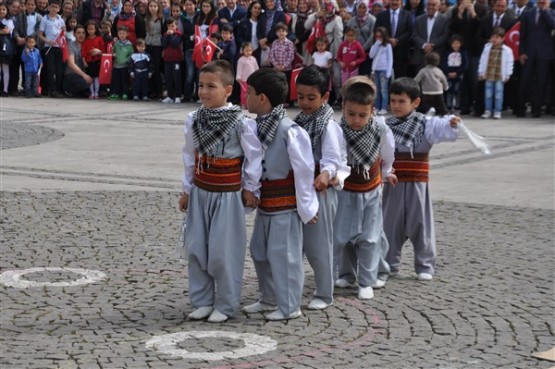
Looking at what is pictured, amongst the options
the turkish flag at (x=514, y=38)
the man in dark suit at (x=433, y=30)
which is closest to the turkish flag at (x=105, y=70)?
the man in dark suit at (x=433, y=30)

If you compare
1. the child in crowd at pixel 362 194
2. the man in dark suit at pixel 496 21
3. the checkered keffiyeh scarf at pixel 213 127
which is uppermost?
the man in dark suit at pixel 496 21

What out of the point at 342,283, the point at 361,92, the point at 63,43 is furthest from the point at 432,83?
the point at 361,92

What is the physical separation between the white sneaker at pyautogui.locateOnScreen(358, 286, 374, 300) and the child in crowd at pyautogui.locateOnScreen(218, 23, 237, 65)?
14490 mm

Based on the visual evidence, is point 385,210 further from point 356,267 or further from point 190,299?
point 190,299

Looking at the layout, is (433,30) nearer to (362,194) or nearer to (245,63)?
(245,63)

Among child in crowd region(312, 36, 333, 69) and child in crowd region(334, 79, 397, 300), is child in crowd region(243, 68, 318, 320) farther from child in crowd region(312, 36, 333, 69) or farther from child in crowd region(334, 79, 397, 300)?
child in crowd region(312, 36, 333, 69)

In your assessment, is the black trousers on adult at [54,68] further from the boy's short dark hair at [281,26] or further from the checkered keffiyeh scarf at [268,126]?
the checkered keffiyeh scarf at [268,126]

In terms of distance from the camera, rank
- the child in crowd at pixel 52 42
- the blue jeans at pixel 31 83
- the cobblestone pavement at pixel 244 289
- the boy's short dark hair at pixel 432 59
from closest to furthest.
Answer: the cobblestone pavement at pixel 244 289 → the boy's short dark hair at pixel 432 59 → the child in crowd at pixel 52 42 → the blue jeans at pixel 31 83

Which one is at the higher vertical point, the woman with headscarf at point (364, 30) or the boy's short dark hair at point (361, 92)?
the woman with headscarf at point (364, 30)

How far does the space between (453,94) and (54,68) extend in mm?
8558

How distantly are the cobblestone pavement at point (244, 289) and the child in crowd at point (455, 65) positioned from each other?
6.15m

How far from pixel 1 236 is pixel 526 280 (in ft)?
13.1

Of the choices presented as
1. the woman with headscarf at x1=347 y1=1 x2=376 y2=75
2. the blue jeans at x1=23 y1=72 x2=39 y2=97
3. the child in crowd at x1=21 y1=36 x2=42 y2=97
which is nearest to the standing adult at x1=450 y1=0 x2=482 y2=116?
the woman with headscarf at x1=347 y1=1 x2=376 y2=75

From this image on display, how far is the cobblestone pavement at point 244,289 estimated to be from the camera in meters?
6.17
